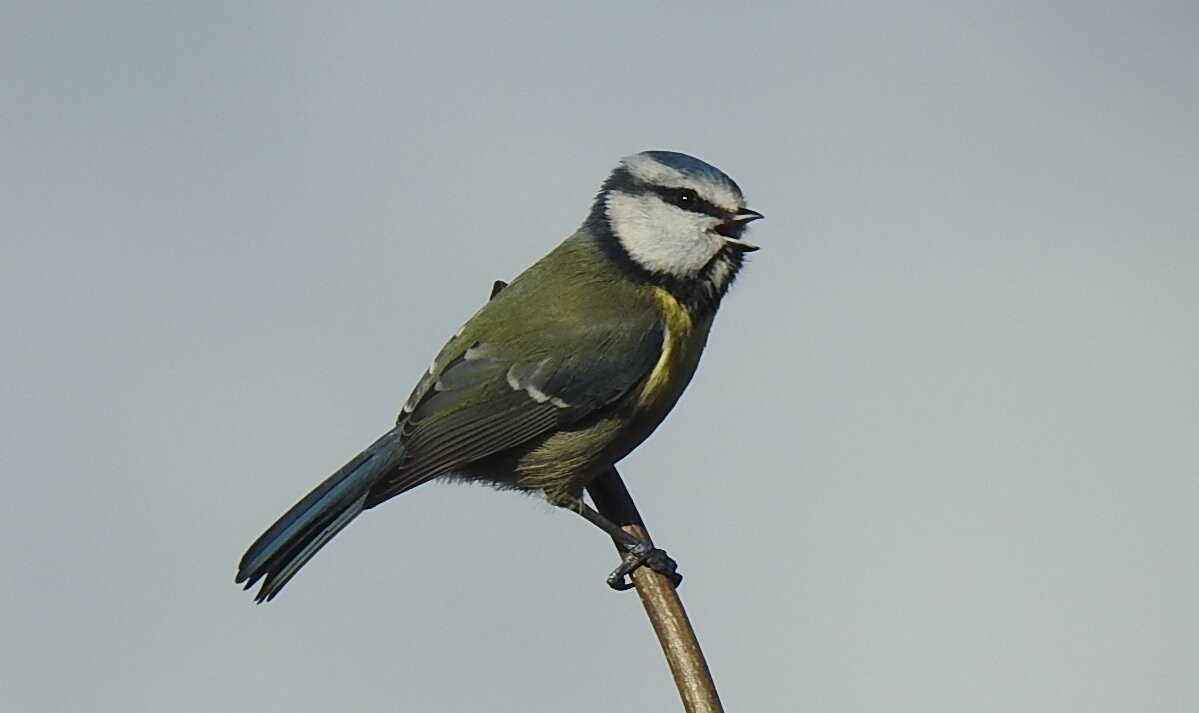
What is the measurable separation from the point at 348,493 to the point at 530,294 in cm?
62

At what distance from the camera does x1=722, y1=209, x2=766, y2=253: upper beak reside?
3.19 meters

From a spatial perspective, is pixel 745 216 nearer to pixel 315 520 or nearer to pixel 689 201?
pixel 689 201

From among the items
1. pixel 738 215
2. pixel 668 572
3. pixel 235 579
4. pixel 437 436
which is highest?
pixel 738 215

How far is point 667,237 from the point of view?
3287 millimetres

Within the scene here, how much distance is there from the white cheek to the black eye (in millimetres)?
13

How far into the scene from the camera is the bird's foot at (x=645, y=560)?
2879 mm

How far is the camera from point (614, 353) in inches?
125

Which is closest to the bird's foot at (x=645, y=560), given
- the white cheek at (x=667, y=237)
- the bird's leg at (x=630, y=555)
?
the bird's leg at (x=630, y=555)

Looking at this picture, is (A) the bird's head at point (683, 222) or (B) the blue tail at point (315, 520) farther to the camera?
(A) the bird's head at point (683, 222)

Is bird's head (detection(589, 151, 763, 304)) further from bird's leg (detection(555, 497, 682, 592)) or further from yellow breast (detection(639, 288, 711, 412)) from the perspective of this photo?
A: bird's leg (detection(555, 497, 682, 592))

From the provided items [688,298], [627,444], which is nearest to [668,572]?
[627,444]

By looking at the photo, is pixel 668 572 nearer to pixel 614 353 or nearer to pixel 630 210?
pixel 614 353

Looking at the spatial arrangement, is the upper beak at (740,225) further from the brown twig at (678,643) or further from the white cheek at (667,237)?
the brown twig at (678,643)

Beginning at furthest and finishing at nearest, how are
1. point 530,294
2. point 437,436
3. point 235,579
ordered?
1. point 530,294
2. point 437,436
3. point 235,579
